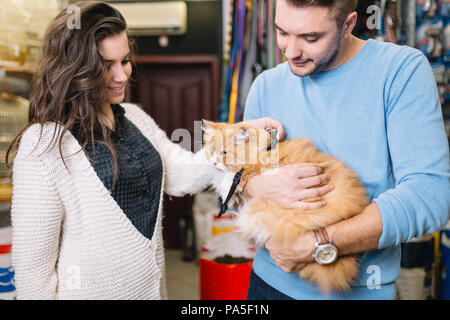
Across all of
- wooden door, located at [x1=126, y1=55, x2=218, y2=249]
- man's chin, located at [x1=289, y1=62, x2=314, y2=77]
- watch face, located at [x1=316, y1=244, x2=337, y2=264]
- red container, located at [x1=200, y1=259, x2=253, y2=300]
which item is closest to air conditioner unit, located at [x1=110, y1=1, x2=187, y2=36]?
wooden door, located at [x1=126, y1=55, x2=218, y2=249]

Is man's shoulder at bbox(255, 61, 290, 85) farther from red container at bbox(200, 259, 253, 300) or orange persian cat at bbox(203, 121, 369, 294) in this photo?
red container at bbox(200, 259, 253, 300)

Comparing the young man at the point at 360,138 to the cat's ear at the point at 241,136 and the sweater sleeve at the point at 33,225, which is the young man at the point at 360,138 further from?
the sweater sleeve at the point at 33,225

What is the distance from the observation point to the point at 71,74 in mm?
1278

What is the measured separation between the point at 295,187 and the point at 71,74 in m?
0.89

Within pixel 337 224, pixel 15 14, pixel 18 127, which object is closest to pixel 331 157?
pixel 337 224

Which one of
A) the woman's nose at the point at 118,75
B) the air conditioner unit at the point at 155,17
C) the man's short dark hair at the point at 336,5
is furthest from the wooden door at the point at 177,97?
the man's short dark hair at the point at 336,5

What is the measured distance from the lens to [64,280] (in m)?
1.33

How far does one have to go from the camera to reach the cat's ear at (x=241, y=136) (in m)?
1.31

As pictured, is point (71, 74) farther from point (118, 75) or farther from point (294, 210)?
point (294, 210)

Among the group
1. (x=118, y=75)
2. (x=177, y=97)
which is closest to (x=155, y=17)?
(x=177, y=97)

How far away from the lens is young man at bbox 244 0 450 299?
905 mm

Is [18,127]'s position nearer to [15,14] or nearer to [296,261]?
[15,14]

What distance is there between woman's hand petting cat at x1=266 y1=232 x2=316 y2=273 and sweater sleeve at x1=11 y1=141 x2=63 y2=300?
78 cm
